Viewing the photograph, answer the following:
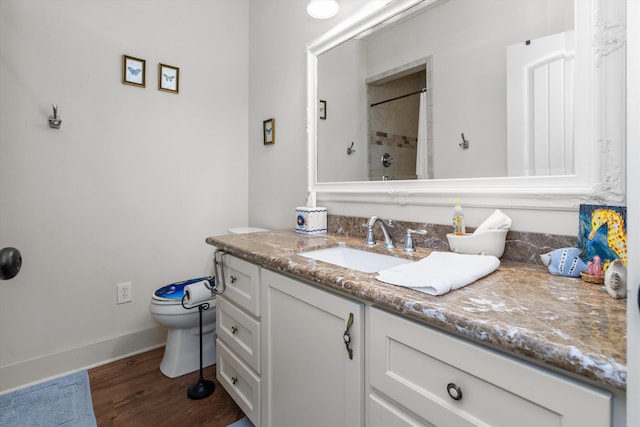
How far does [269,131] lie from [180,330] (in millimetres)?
1394

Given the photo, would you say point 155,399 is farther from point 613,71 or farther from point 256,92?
point 613,71

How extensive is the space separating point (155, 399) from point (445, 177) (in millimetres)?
1754

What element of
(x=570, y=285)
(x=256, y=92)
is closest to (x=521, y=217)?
(x=570, y=285)

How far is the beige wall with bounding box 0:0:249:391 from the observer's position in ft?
5.62

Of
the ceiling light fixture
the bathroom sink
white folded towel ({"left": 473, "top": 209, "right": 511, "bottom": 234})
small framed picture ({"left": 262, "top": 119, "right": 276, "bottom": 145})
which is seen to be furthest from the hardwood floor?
the ceiling light fixture

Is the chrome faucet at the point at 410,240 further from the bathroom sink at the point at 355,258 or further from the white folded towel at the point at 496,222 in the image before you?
the white folded towel at the point at 496,222

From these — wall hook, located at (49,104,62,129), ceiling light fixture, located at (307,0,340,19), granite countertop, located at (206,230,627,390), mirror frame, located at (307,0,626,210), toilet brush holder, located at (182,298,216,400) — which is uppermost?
ceiling light fixture, located at (307,0,340,19)

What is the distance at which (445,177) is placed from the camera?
4.15ft

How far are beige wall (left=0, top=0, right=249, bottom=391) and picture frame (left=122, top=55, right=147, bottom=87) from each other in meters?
0.03

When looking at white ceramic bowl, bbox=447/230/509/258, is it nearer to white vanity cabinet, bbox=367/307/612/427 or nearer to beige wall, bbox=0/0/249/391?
white vanity cabinet, bbox=367/307/612/427

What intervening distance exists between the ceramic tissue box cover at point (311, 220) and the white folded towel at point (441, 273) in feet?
2.72

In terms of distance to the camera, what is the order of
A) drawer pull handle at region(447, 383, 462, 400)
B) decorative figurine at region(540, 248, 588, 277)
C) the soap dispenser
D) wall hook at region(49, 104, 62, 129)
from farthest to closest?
wall hook at region(49, 104, 62, 129) → the soap dispenser → decorative figurine at region(540, 248, 588, 277) → drawer pull handle at region(447, 383, 462, 400)

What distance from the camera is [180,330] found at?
6.10 feet

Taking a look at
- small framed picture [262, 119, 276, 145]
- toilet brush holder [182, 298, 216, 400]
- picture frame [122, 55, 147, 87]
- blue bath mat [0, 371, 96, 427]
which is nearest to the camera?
blue bath mat [0, 371, 96, 427]
